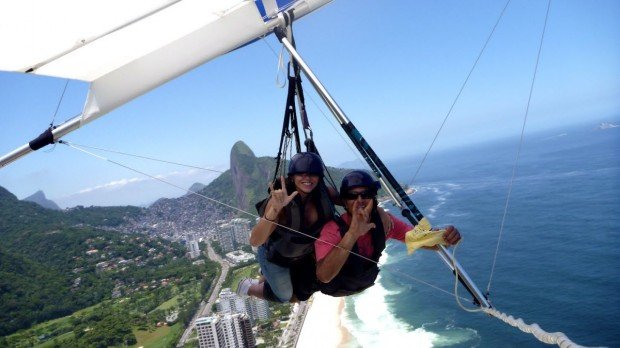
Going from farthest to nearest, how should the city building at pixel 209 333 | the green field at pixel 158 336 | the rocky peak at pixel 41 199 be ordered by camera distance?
1. the rocky peak at pixel 41 199
2. the green field at pixel 158 336
3. the city building at pixel 209 333

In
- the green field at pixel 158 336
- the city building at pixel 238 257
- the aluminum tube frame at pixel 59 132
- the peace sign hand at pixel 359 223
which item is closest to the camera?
the peace sign hand at pixel 359 223

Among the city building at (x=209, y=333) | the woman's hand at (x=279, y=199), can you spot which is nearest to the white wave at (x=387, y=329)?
the city building at (x=209, y=333)

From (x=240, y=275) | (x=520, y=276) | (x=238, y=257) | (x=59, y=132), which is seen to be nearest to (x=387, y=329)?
(x=520, y=276)

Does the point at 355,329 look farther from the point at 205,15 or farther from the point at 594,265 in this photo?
the point at 205,15

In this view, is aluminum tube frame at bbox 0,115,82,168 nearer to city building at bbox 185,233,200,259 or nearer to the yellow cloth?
the yellow cloth

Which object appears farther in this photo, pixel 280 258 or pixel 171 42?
pixel 280 258

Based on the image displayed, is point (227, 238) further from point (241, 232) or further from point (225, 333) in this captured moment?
point (225, 333)

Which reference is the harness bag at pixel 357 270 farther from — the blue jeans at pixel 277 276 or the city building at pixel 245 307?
the city building at pixel 245 307

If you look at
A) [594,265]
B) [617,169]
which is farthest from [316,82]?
[617,169]
